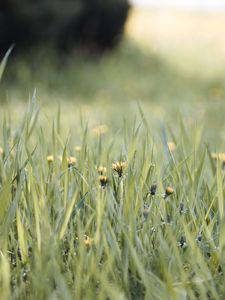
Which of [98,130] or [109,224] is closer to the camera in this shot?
[109,224]

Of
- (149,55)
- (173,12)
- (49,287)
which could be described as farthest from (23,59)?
(173,12)

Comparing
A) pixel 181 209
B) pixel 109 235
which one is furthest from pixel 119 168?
pixel 109 235

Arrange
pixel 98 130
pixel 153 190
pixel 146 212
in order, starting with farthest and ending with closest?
pixel 98 130 < pixel 153 190 < pixel 146 212

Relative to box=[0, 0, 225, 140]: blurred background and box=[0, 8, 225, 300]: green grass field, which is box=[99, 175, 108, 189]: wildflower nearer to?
box=[0, 8, 225, 300]: green grass field

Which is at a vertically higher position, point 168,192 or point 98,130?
point 98,130

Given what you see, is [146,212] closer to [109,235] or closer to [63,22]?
[109,235]

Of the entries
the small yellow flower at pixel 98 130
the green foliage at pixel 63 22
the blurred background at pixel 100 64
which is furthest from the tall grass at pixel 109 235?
the green foliage at pixel 63 22
